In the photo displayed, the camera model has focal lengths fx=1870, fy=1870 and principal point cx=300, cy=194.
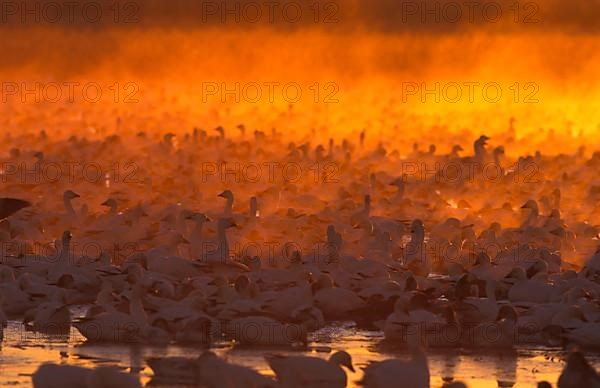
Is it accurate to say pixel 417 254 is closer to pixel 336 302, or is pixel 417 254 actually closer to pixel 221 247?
pixel 221 247

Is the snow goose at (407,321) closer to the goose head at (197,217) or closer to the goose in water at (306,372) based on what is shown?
the goose in water at (306,372)

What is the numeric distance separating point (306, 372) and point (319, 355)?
6.29ft

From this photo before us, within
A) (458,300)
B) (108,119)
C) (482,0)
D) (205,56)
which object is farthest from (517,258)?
(205,56)

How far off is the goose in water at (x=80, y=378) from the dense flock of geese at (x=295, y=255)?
0.02m

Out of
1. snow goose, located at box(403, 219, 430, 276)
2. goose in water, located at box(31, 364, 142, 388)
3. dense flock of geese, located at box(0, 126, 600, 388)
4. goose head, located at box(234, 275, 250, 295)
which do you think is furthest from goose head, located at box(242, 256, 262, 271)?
goose in water, located at box(31, 364, 142, 388)

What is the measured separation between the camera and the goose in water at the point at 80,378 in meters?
13.4

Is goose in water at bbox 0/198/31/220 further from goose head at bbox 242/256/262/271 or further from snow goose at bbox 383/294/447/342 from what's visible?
snow goose at bbox 383/294/447/342

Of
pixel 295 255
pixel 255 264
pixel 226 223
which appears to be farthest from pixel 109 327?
pixel 226 223

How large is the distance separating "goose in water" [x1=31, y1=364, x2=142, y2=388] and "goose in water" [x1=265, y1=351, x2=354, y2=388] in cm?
111

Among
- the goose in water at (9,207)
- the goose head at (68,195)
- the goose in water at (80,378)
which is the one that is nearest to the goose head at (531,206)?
the goose head at (68,195)

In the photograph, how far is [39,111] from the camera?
45219mm

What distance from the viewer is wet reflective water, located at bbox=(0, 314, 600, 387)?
15031 millimetres

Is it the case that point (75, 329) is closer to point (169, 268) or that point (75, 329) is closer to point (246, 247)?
point (169, 268)

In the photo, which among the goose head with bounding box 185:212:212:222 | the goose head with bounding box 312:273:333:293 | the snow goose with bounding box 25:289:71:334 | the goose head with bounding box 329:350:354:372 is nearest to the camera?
the goose head with bounding box 329:350:354:372
